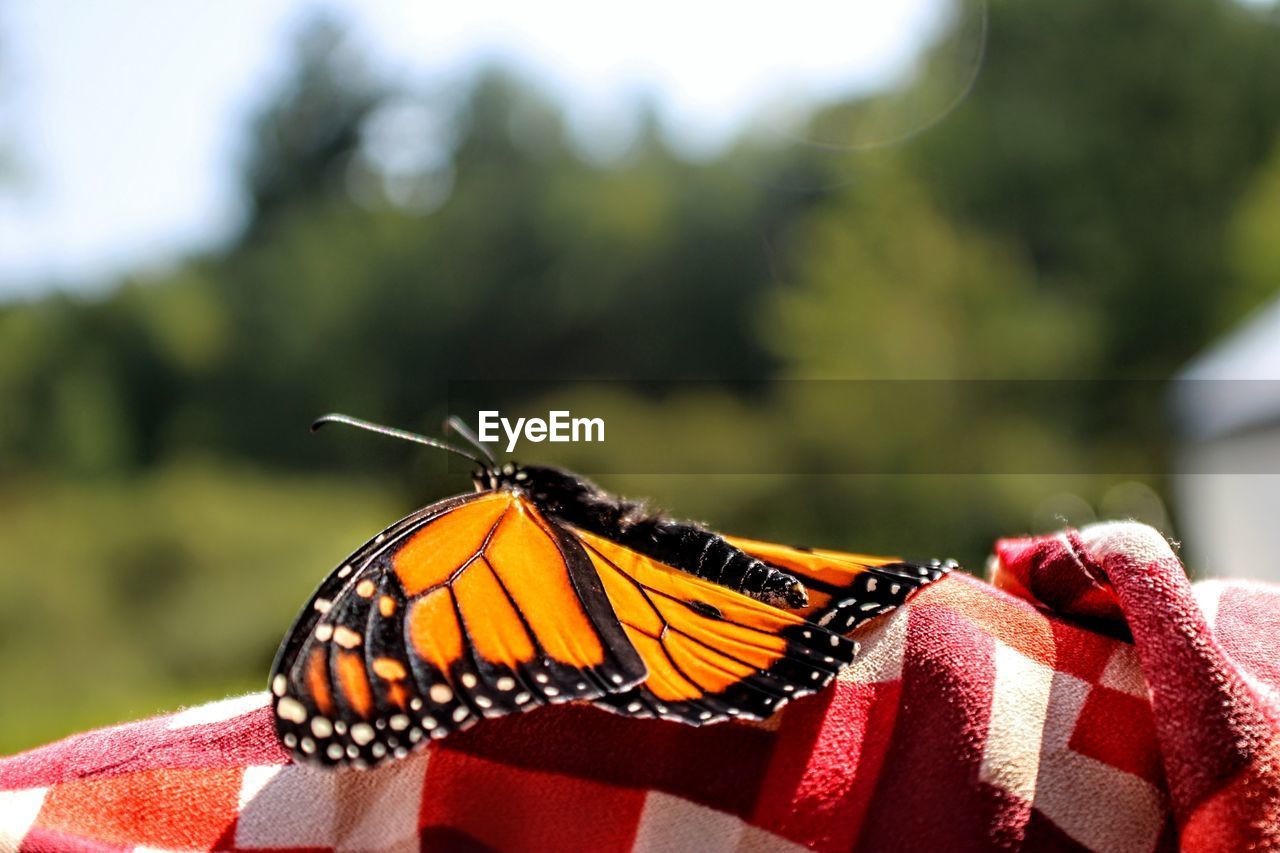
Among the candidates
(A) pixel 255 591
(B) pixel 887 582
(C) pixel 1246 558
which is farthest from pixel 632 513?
(A) pixel 255 591

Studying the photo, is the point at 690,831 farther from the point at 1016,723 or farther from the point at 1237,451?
the point at 1237,451

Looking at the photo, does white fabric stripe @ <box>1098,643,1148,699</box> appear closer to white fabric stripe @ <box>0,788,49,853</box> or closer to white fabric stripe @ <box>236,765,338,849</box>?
white fabric stripe @ <box>236,765,338,849</box>

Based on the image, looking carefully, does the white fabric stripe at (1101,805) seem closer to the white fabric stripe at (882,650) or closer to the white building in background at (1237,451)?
the white fabric stripe at (882,650)

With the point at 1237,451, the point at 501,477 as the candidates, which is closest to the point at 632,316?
the point at 1237,451

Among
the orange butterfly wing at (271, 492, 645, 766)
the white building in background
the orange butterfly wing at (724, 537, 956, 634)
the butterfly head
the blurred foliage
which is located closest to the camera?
the orange butterfly wing at (271, 492, 645, 766)

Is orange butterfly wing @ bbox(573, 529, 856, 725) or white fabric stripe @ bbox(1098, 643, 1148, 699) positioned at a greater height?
orange butterfly wing @ bbox(573, 529, 856, 725)

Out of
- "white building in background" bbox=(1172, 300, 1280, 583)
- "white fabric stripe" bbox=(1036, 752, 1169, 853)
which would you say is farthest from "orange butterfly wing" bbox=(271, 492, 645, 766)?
"white building in background" bbox=(1172, 300, 1280, 583)

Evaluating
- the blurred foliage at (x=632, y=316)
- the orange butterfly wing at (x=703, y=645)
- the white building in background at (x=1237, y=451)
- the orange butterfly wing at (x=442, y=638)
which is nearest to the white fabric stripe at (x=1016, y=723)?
the orange butterfly wing at (x=703, y=645)

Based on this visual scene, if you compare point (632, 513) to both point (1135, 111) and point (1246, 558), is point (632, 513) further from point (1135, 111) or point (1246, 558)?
point (1135, 111)
